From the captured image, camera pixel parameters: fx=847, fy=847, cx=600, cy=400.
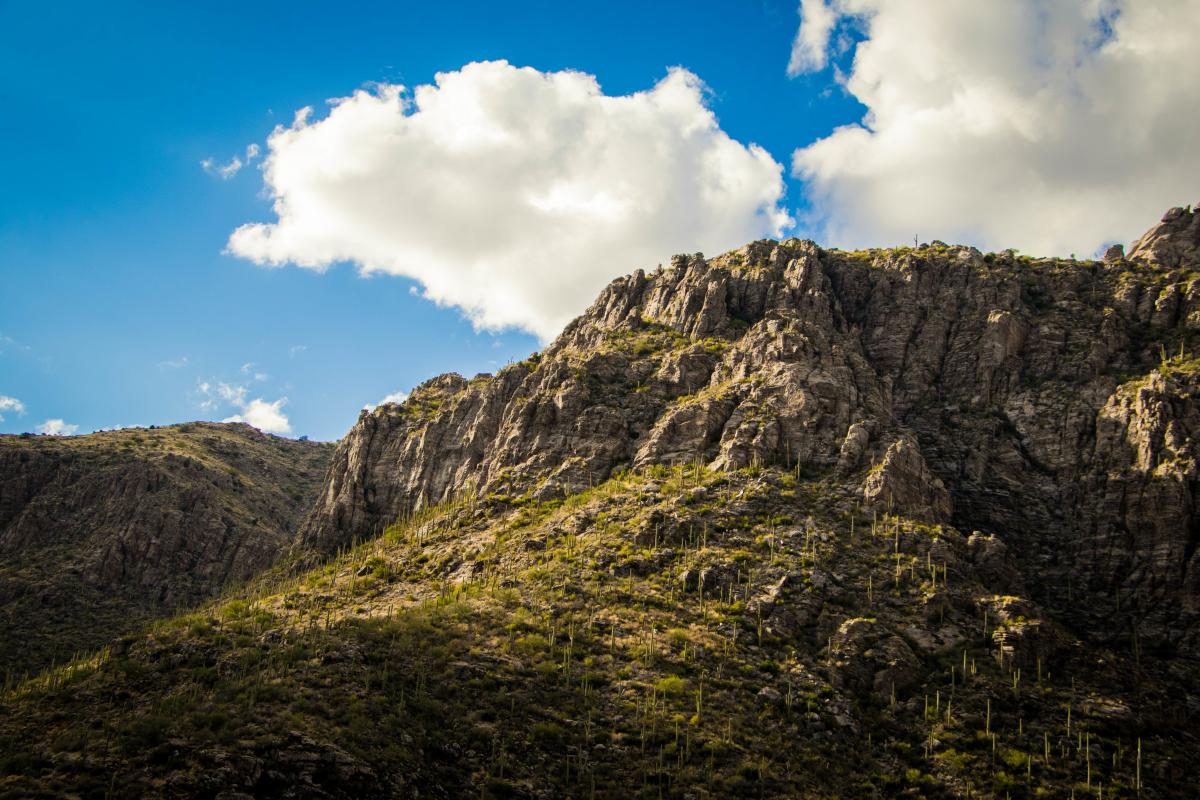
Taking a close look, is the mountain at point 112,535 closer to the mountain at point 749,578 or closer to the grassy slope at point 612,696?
the mountain at point 749,578

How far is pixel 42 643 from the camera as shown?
319 ft

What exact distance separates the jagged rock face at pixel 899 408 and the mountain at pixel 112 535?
59.3 ft

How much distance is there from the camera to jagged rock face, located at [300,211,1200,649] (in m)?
85.1

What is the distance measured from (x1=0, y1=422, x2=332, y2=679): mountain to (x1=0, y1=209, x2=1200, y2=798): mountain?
52.1 ft

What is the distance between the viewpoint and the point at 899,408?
109 metres

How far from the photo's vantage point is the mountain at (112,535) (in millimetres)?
103812

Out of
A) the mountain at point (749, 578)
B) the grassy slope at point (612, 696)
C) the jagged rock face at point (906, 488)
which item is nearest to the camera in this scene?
the grassy slope at point (612, 696)

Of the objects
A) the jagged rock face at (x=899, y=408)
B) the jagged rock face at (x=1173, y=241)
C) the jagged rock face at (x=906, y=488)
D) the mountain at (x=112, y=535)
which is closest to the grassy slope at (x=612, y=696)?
the jagged rock face at (x=906, y=488)

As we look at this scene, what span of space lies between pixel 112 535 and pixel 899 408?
361 feet

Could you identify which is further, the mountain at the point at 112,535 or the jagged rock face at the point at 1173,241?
the jagged rock face at the point at 1173,241

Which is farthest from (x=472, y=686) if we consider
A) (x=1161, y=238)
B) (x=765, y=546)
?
(x=1161, y=238)

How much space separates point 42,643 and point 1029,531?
363ft

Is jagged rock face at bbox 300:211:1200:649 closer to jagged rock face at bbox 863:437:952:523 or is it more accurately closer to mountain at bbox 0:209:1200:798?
jagged rock face at bbox 863:437:952:523

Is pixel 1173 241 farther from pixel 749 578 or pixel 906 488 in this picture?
pixel 749 578
